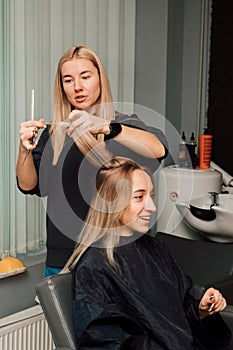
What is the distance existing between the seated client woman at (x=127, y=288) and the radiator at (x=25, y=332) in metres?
0.50

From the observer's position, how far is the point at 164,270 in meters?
1.69

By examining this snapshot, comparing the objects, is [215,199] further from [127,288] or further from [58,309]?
[58,309]

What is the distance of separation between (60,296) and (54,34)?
43.0 inches

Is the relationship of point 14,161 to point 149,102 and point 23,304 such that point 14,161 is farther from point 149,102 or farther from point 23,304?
point 149,102

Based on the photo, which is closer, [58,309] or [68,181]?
[58,309]

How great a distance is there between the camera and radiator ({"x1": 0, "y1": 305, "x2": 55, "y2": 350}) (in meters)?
2.01

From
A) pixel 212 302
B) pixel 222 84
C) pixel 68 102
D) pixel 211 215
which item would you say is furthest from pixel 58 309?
pixel 222 84

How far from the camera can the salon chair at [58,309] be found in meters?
1.53

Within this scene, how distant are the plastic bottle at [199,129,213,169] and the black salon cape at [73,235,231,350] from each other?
37.7 inches

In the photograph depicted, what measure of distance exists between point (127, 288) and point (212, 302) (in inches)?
9.1

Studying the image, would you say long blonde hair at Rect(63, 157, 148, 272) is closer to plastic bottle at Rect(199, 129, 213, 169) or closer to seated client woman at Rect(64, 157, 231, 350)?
seated client woman at Rect(64, 157, 231, 350)

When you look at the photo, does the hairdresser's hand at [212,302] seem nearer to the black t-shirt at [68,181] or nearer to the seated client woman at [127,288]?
the seated client woman at [127,288]

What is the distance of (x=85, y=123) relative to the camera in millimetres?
1416

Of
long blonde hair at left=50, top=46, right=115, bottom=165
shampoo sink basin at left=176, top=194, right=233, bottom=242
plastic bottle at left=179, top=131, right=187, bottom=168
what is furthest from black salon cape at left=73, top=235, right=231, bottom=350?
plastic bottle at left=179, top=131, right=187, bottom=168
